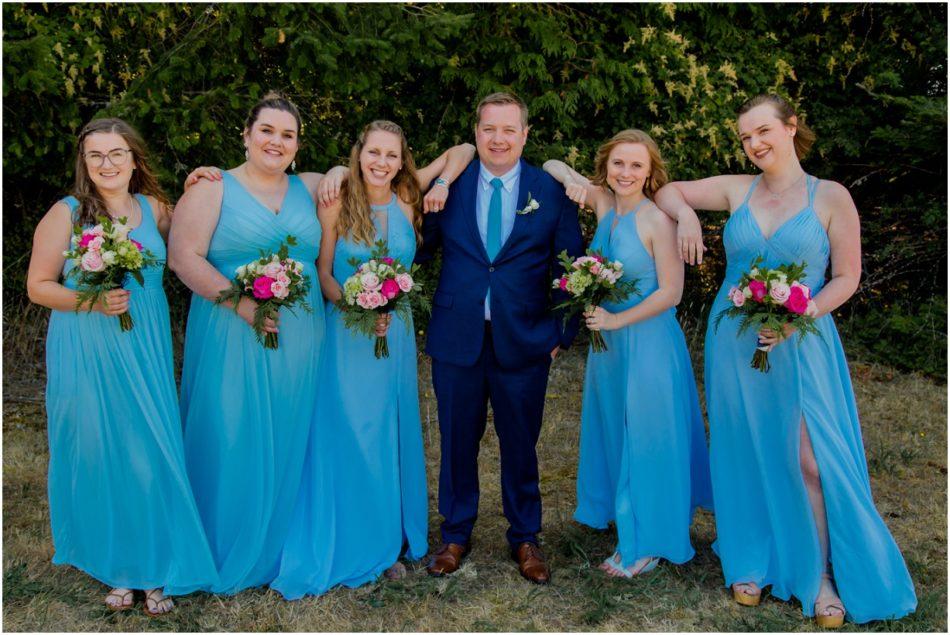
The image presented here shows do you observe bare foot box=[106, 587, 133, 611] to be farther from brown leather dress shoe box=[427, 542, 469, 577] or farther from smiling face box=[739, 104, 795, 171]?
smiling face box=[739, 104, 795, 171]

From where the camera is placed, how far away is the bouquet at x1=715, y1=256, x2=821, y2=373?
148 inches

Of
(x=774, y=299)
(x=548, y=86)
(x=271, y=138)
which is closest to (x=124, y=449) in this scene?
(x=271, y=138)

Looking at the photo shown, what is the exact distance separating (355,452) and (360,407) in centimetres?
24

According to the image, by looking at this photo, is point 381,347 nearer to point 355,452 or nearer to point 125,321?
point 355,452

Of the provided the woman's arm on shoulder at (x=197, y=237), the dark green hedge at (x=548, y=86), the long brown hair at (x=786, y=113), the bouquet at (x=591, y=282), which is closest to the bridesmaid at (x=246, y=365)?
the woman's arm on shoulder at (x=197, y=237)

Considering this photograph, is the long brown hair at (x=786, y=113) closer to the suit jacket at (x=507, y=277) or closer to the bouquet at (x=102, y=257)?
the suit jacket at (x=507, y=277)

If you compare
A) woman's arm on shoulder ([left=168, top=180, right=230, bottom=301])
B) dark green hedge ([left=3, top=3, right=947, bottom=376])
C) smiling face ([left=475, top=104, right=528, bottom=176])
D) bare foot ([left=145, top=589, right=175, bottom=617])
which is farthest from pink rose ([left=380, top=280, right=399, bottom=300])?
dark green hedge ([left=3, top=3, right=947, bottom=376])

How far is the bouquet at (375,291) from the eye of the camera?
4.02 meters

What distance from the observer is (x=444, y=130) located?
8531mm

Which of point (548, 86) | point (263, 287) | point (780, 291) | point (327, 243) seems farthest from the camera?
point (548, 86)

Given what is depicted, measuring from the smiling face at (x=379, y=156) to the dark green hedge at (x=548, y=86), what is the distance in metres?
2.41

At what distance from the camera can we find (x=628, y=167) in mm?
4422

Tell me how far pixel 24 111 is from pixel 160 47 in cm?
152

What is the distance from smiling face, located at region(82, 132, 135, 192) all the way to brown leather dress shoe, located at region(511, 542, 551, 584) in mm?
2858
